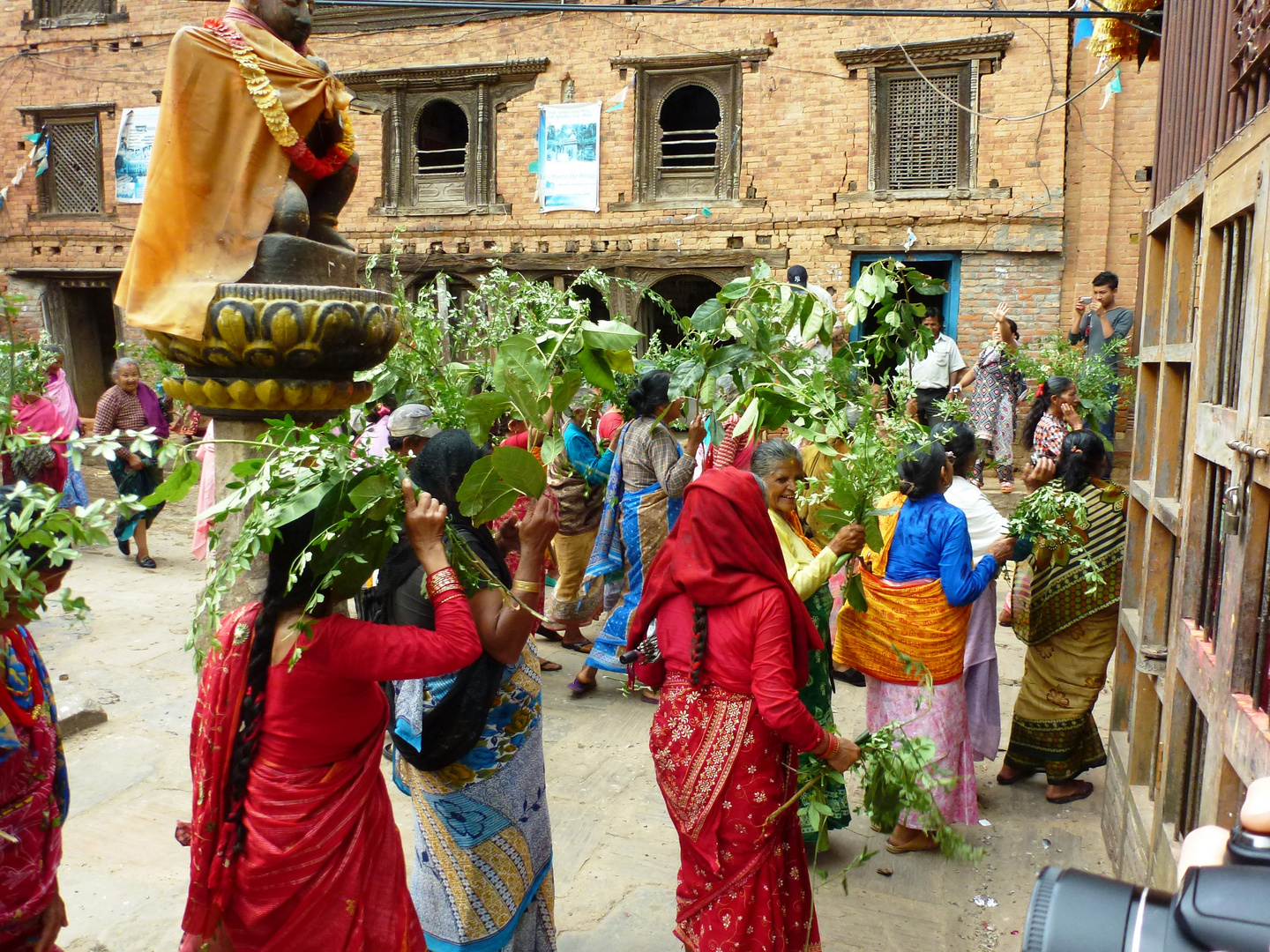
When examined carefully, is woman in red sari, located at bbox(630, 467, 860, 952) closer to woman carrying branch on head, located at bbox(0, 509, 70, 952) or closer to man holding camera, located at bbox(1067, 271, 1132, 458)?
woman carrying branch on head, located at bbox(0, 509, 70, 952)

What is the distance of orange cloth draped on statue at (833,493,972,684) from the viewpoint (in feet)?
12.2

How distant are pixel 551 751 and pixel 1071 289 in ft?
29.5

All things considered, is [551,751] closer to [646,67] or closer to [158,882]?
[158,882]

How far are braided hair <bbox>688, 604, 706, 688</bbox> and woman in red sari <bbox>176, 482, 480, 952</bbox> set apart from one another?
720 mm

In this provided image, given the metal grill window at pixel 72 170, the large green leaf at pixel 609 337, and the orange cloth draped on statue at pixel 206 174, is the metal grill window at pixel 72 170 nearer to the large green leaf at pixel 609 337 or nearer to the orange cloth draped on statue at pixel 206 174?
the orange cloth draped on statue at pixel 206 174

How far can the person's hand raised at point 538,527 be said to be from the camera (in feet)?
8.32

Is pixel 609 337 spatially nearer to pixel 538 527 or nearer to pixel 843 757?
pixel 538 527

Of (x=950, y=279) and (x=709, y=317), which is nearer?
(x=709, y=317)

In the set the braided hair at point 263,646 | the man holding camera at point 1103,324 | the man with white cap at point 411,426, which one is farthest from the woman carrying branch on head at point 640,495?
the man holding camera at point 1103,324

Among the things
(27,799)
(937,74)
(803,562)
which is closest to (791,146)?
(937,74)

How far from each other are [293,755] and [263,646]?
0.26 meters

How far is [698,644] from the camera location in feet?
8.73

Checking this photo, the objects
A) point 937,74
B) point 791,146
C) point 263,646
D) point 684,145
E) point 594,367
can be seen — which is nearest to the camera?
point 263,646

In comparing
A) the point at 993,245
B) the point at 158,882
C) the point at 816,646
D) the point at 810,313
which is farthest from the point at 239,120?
the point at 993,245
